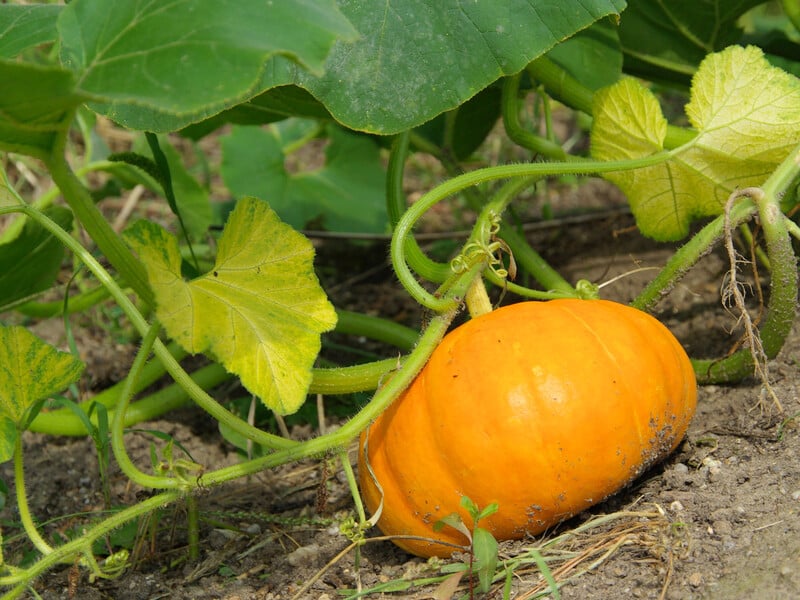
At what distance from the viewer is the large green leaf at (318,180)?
2.70 m

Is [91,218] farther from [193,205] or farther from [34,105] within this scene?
[193,205]

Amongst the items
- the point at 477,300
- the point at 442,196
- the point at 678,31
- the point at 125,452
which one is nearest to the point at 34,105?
the point at 125,452

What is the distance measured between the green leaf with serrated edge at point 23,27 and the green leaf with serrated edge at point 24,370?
46 centimetres

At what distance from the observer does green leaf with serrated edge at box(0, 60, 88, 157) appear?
40.5 inches

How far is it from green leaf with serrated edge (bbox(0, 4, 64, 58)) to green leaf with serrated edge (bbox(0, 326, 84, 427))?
0.46 m

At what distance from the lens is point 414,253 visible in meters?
1.58

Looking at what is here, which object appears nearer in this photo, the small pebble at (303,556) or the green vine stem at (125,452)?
the green vine stem at (125,452)

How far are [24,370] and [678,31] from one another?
4.99ft

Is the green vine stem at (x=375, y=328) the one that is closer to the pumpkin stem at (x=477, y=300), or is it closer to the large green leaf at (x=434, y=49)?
the pumpkin stem at (x=477, y=300)

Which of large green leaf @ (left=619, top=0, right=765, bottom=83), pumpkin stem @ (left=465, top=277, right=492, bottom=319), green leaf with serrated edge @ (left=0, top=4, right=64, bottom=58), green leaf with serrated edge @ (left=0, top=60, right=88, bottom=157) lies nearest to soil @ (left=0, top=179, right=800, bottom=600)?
pumpkin stem @ (left=465, top=277, right=492, bottom=319)

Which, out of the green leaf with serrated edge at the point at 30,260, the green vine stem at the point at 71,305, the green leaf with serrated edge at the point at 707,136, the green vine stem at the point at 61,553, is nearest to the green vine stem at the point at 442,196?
the green leaf with serrated edge at the point at 707,136

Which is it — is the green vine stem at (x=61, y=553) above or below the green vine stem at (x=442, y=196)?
below

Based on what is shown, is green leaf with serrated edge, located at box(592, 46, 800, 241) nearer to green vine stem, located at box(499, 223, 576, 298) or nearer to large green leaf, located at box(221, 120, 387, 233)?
green vine stem, located at box(499, 223, 576, 298)

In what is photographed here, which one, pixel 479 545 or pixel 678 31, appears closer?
pixel 479 545
